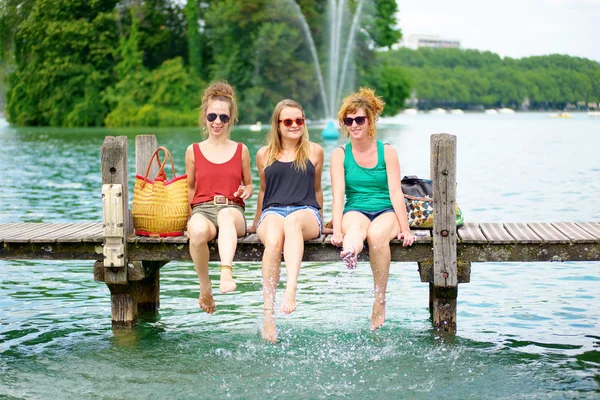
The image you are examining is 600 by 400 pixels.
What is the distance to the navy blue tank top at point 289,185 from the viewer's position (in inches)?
313

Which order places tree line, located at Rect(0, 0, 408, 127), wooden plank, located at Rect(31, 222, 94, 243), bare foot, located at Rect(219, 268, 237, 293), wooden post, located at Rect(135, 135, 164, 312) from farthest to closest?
1. tree line, located at Rect(0, 0, 408, 127)
2. wooden post, located at Rect(135, 135, 164, 312)
3. wooden plank, located at Rect(31, 222, 94, 243)
4. bare foot, located at Rect(219, 268, 237, 293)

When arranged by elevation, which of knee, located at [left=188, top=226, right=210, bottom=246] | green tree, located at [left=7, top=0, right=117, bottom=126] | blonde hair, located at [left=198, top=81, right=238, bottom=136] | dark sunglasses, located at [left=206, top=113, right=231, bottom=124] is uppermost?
green tree, located at [left=7, top=0, right=117, bottom=126]

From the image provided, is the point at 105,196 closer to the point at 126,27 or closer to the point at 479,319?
the point at 479,319

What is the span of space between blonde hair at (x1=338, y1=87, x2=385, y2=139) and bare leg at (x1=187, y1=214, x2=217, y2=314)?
1.44 meters

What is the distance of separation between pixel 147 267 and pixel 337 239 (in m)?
1.94

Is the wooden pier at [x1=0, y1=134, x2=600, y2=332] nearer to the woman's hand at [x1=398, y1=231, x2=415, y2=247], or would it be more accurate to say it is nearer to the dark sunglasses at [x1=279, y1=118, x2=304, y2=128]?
the woman's hand at [x1=398, y1=231, x2=415, y2=247]

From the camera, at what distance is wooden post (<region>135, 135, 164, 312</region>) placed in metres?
8.94

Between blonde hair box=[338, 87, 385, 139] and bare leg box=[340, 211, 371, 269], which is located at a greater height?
blonde hair box=[338, 87, 385, 139]

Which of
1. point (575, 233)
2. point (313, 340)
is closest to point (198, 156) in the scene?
point (313, 340)

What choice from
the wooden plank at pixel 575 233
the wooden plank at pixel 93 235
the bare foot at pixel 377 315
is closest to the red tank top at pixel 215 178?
the wooden plank at pixel 93 235

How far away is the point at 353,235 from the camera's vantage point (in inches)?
301

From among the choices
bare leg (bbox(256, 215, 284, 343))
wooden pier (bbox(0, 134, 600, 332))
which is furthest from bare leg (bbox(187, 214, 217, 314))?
bare leg (bbox(256, 215, 284, 343))

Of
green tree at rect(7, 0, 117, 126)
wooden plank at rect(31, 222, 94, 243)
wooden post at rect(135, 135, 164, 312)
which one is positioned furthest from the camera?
green tree at rect(7, 0, 117, 126)

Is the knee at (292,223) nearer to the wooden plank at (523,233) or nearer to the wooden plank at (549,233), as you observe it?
the wooden plank at (523,233)
